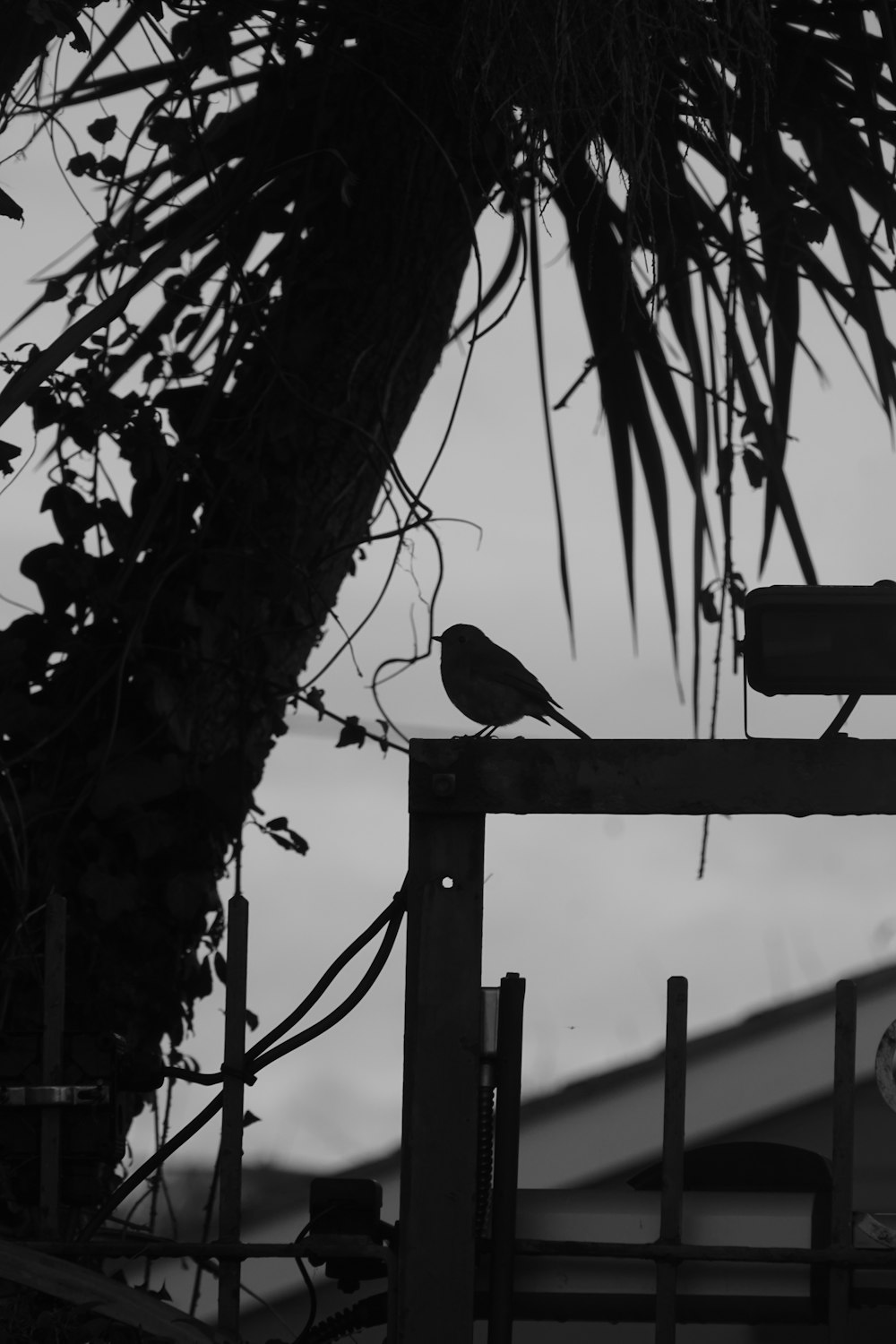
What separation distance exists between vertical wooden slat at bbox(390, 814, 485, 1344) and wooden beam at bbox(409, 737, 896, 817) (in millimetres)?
45

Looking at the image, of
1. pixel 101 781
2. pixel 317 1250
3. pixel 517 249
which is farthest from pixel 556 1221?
pixel 517 249

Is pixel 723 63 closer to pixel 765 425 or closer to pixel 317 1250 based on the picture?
pixel 765 425

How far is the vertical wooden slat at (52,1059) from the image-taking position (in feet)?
5.93

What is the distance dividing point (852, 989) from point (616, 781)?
334mm

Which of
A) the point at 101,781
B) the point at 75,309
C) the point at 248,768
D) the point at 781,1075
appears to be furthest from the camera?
the point at 781,1075

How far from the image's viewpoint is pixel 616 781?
5.71 feet

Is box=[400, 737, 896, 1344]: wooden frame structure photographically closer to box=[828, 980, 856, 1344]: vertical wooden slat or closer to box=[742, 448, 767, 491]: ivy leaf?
box=[828, 980, 856, 1344]: vertical wooden slat

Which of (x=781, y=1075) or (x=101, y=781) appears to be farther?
(x=781, y=1075)

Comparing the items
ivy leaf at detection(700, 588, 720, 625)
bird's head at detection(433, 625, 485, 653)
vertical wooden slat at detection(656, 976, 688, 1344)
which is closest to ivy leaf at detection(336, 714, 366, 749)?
bird's head at detection(433, 625, 485, 653)

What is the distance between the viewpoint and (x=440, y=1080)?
1.72 m

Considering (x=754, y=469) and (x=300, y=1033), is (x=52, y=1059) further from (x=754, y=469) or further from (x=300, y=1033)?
(x=754, y=469)

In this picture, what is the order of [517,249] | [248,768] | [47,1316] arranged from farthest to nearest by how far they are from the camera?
[517,249], [248,768], [47,1316]

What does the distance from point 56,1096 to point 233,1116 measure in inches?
8.2

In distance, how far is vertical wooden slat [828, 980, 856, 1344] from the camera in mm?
1694
